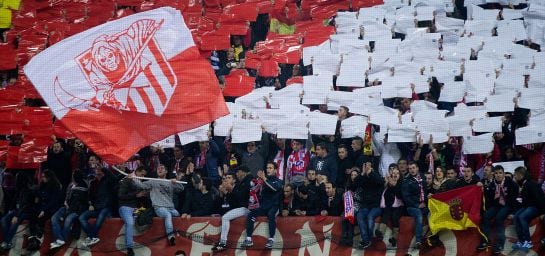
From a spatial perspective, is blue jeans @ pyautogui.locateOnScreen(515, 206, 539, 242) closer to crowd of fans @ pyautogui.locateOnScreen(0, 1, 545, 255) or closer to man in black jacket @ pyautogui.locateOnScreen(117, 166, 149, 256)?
crowd of fans @ pyautogui.locateOnScreen(0, 1, 545, 255)

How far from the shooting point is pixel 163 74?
14820mm

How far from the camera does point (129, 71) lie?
14.7 m

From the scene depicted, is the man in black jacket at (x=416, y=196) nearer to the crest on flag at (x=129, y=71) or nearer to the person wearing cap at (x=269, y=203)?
the person wearing cap at (x=269, y=203)

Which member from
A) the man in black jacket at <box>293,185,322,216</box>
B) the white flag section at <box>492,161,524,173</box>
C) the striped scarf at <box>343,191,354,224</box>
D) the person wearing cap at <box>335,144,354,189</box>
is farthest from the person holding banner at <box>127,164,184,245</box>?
the white flag section at <box>492,161,524,173</box>

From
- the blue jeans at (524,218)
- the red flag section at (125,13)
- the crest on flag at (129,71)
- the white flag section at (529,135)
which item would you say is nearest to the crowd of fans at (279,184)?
the blue jeans at (524,218)

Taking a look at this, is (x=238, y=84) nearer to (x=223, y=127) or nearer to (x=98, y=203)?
(x=223, y=127)

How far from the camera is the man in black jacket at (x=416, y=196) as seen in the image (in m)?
15.9

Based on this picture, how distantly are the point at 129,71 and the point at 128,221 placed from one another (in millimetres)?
3395

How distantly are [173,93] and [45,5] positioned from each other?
1137 cm

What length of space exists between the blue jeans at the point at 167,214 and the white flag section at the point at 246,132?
1620 millimetres

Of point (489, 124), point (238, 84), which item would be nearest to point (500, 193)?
point (489, 124)

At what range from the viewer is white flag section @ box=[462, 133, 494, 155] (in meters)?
16.5

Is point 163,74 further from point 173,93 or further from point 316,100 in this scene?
point 316,100

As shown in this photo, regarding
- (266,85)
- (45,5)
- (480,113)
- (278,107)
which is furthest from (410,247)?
(45,5)
